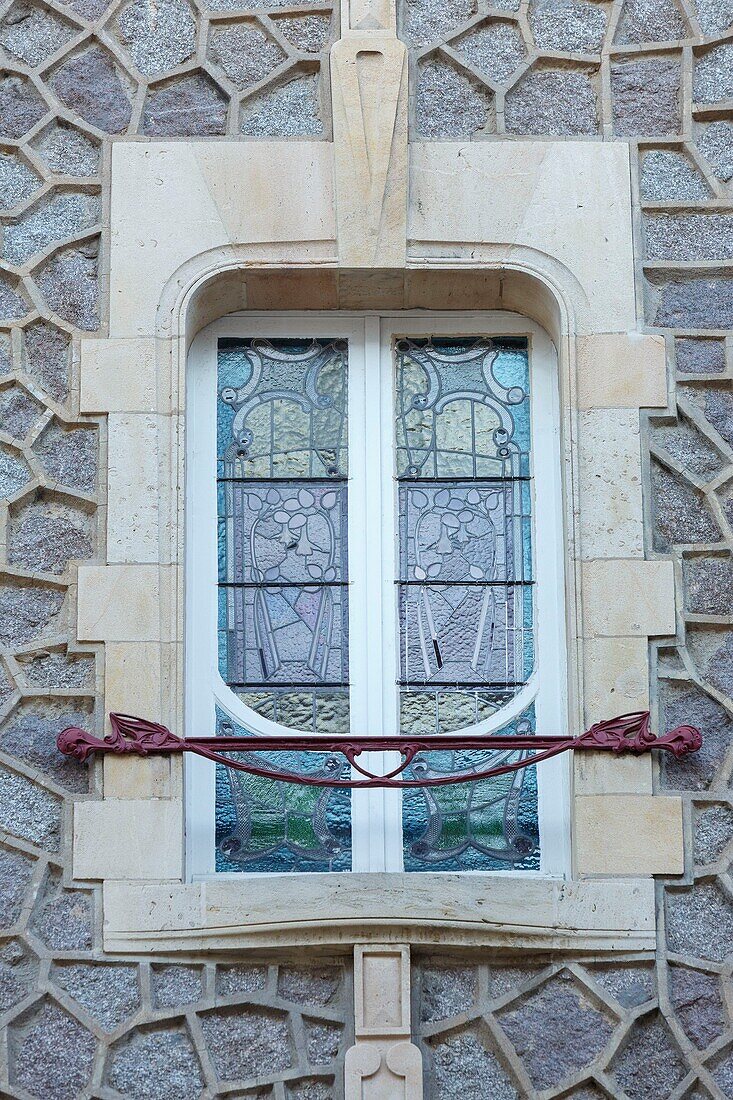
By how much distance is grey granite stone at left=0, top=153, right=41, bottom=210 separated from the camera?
6648mm

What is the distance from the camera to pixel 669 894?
601 cm

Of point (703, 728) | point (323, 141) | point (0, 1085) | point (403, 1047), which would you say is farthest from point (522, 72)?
point (0, 1085)

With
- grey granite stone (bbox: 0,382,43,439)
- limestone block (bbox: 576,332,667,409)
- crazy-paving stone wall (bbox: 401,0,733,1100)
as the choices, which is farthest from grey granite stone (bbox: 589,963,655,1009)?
grey granite stone (bbox: 0,382,43,439)

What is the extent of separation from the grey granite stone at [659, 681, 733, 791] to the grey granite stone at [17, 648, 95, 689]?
1.70 m

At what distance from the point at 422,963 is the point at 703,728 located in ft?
3.54

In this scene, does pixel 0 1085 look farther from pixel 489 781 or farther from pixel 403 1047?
pixel 489 781

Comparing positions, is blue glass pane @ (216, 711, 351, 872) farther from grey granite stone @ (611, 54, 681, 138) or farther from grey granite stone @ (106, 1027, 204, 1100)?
grey granite stone @ (611, 54, 681, 138)

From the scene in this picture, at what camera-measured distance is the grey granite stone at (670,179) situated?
263 inches

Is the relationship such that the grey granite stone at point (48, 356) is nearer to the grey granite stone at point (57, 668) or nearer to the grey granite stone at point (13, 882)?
the grey granite stone at point (57, 668)

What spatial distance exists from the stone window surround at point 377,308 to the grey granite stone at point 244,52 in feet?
1.00

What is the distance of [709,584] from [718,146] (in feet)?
4.81

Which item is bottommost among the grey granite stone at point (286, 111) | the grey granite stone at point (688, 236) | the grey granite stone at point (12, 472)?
the grey granite stone at point (12, 472)

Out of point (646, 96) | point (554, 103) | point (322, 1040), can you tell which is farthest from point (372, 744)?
point (646, 96)

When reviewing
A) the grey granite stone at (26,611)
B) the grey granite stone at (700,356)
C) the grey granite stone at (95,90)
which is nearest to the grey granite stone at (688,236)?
the grey granite stone at (700,356)
